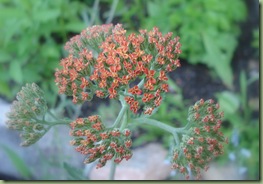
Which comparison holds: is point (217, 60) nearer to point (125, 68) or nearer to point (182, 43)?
point (182, 43)

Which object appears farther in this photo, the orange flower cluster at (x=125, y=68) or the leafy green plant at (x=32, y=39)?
the leafy green plant at (x=32, y=39)

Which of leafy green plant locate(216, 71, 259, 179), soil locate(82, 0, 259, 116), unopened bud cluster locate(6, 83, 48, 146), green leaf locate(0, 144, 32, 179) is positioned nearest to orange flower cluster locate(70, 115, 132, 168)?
unopened bud cluster locate(6, 83, 48, 146)

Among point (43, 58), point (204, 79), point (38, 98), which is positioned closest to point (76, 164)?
point (43, 58)

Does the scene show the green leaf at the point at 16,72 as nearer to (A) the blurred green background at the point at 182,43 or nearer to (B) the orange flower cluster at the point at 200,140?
(A) the blurred green background at the point at 182,43

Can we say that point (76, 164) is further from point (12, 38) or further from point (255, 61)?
point (255, 61)

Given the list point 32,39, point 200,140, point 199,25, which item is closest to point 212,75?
point 199,25

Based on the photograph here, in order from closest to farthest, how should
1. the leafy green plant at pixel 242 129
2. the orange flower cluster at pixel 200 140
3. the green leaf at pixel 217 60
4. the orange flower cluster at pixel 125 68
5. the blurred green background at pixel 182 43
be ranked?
the orange flower cluster at pixel 125 68, the orange flower cluster at pixel 200 140, the leafy green plant at pixel 242 129, the blurred green background at pixel 182 43, the green leaf at pixel 217 60

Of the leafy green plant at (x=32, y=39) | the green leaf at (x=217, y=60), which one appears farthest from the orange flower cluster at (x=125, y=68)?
the green leaf at (x=217, y=60)
